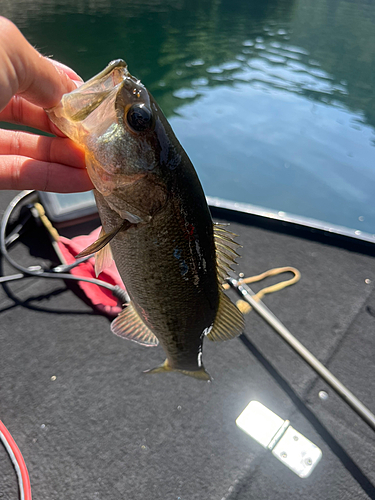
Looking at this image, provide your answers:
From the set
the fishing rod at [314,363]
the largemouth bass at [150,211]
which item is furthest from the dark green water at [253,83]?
the fishing rod at [314,363]

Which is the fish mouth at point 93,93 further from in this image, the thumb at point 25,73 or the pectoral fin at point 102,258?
the pectoral fin at point 102,258

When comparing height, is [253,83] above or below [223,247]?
below

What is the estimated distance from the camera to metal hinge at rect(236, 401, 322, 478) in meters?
2.25

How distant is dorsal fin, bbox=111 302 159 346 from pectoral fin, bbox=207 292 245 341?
Answer: 0.35m

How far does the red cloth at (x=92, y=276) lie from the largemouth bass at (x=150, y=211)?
148 centimetres

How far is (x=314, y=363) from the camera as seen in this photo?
2.56m

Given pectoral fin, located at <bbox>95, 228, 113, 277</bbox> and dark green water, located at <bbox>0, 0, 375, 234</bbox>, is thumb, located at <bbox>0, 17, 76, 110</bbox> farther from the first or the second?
pectoral fin, located at <bbox>95, 228, 113, 277</bbox>

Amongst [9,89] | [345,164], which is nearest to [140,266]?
[9,89]

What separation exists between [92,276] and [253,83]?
14042mm

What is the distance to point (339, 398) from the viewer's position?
103 inches

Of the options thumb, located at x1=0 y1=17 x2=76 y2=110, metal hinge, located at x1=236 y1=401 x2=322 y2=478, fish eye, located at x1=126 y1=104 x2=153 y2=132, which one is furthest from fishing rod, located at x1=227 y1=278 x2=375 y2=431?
thumb, located at x1=0 y1=17 x2=76 y2=110

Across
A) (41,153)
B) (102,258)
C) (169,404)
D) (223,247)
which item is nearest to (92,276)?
(169,404)

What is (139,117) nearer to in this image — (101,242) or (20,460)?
(101,242)

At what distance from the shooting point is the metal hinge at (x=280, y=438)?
7.37 ft
